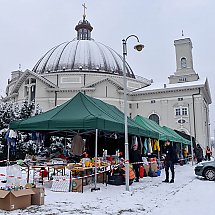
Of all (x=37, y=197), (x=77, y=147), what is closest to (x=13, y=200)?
(x=37, y=197)

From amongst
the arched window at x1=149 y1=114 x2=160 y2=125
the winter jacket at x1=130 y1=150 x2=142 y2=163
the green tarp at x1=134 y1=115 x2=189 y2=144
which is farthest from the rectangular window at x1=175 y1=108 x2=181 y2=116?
the winter jacket at x1=130 y1=150 x2=142 y2=163

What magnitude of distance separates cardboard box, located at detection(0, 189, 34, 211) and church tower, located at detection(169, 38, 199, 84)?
4430 centimetres

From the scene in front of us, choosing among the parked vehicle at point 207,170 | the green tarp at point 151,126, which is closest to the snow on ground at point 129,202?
the parked vehicle at point 207,170

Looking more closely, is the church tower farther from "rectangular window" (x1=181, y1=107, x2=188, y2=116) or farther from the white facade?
"rectangular window" (x1=181, y1=107, x2=188, y2=116)

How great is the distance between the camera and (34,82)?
156 feet

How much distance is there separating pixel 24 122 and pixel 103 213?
6006 millimetres

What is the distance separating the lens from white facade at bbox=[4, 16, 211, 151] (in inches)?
1681

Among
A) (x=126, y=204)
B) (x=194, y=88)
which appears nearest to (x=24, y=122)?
(x=126, y=204)

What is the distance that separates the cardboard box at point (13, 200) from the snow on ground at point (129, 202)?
0.54 ft

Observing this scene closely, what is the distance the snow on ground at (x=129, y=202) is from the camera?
264 inches

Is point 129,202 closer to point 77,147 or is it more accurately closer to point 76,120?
point 76,120

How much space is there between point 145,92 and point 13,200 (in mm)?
40934

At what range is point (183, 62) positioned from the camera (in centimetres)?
4928

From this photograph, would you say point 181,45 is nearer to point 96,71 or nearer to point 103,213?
point 96,71
